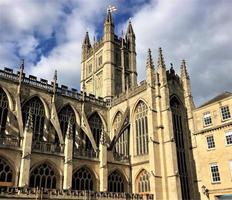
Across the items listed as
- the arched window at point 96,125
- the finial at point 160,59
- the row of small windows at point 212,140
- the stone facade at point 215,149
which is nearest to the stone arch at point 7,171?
the arched window at point 96,125

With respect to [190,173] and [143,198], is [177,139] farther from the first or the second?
[143,198]

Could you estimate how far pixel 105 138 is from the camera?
3094cm

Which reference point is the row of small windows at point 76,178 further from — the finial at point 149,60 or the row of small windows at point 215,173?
the finial at point 149,60

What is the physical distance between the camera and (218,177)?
85.5 feet

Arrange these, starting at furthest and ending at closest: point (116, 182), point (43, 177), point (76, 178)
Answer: point (116, 182) → point (76, 178) → point (43, 177)

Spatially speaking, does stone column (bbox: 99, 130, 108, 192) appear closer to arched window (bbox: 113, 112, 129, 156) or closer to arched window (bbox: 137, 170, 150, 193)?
arched window (bbox: 137, 170, 150, 193)

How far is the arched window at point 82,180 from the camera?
2592 cm

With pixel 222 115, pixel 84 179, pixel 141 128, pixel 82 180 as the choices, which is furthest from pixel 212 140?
Answer: pixel 82 180

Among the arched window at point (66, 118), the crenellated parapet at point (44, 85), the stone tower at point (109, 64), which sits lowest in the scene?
the arched window at point (66, 118)

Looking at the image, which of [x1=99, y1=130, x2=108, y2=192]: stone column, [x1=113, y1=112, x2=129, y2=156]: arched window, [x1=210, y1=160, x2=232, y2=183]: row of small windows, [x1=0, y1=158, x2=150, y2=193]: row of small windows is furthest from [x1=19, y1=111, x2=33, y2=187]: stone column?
[x1=210, y1=160, x2=232, y2=183]: row of small windows

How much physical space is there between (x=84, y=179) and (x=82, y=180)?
0.73 ft

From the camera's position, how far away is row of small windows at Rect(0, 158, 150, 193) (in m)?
22.4

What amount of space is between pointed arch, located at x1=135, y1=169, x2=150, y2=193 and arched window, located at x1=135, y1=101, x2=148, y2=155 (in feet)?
7.47

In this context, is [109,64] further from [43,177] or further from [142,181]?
[43,177]
